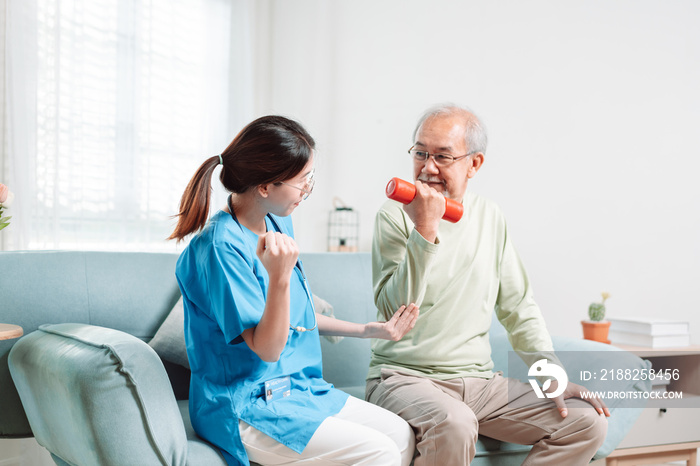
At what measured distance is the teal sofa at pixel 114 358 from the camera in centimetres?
124

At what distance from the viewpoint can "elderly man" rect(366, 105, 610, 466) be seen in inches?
59.6

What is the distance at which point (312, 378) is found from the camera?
150 centimetres

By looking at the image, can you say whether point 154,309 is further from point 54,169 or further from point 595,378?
point 595,378

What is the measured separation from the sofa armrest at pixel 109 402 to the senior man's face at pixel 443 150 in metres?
0.86

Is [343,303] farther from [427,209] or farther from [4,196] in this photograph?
[4,196]

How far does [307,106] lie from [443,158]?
6.24 feet

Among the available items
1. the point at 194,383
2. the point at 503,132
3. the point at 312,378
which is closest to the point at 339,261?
the point at 312,378

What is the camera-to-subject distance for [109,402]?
123cm

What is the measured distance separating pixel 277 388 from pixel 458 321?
1.97ft

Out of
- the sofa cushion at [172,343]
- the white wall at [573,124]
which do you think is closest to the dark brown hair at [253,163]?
the sofa cushion at [172,343]

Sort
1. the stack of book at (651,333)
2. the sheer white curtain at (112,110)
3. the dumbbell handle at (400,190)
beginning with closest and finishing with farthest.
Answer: the dumbbell handle at (400,190) < the stack of book at (651,333) < the sheer white curtain at (112,110)

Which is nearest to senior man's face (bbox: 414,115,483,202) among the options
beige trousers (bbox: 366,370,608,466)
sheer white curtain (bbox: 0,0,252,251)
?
beige trousers (bbox: 366,370,608,466)

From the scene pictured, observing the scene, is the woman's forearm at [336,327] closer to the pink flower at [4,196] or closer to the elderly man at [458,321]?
the elderly man at [458,321]

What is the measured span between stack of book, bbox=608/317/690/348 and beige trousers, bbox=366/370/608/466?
0.91 metres
